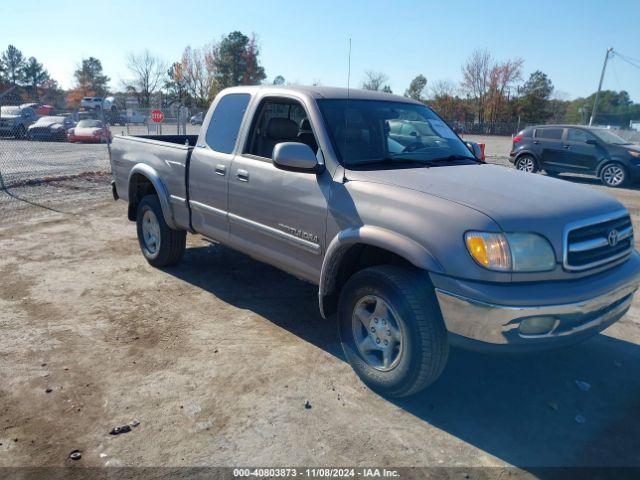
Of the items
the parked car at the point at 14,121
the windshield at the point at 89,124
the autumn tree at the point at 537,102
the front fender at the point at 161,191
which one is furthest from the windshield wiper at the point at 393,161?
the autumn tree at the point at 537,102

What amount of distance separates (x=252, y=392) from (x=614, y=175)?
43.3 ft

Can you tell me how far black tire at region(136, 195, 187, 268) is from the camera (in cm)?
550

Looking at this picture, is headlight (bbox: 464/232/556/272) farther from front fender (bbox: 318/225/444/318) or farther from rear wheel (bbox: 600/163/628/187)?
rear wheel (bbox: 600/163/628/187)

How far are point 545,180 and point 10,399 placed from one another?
12.9 feet

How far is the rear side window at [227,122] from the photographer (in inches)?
178

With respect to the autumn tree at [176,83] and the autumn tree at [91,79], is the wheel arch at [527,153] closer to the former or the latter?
the autumn tree at [176,83]

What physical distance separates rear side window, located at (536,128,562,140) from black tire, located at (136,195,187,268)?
12163 mm

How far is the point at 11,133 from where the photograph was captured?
25.4m

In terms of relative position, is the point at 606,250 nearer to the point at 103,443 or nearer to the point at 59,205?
the point at 103,443

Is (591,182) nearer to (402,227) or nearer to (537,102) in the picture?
(402,227)

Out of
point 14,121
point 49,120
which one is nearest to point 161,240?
point 49,120

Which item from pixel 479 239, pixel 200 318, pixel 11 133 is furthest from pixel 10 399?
pixel 11 133

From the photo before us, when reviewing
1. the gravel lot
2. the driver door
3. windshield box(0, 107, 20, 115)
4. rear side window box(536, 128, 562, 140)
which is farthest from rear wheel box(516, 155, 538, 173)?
windshield box(0, 107, 20, 115)

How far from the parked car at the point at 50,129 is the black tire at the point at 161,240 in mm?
22759
